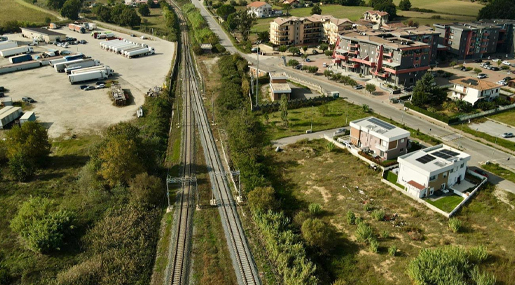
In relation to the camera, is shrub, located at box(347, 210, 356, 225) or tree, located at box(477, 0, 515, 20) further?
tree, located at box(477, 0, 515, 20)

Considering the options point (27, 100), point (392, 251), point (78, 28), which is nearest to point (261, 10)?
point (78, 28)

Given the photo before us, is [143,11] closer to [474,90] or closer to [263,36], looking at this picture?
[263,36]

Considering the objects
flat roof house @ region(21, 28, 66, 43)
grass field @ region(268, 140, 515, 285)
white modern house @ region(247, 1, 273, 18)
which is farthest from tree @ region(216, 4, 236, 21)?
grass field @ region(268, 140, 515, 285)

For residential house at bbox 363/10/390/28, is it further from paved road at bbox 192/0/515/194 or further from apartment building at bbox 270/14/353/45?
paved road at bbox 192/0/515/194

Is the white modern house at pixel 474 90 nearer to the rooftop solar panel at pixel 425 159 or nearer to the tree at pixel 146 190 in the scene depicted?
the rooftop solar panel at pixel 425 159

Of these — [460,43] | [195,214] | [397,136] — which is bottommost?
[195,214]

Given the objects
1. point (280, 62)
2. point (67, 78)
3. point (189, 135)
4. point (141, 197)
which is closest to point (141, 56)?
point (67, 78)

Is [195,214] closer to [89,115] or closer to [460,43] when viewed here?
[89,115]

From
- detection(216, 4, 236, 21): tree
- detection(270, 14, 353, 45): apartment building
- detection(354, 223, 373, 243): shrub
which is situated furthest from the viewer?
detection(216, 4, 236, 21): tree
